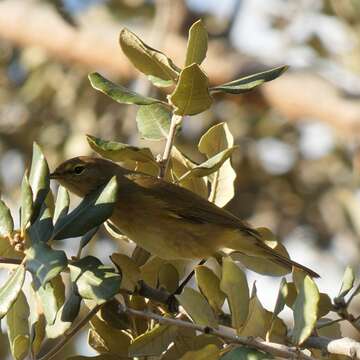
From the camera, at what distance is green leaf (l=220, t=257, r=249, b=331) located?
93.7 inches

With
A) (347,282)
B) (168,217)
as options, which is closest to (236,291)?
(347,282)

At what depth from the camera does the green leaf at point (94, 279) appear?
89.5 inches

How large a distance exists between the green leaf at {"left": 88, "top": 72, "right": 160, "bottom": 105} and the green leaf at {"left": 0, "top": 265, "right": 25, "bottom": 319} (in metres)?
0.56

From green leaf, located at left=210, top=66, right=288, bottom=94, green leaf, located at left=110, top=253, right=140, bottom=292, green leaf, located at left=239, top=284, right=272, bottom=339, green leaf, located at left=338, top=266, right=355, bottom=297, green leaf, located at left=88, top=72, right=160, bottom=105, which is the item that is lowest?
green leaf, located at left=110, top=253, right=140, bottom=292

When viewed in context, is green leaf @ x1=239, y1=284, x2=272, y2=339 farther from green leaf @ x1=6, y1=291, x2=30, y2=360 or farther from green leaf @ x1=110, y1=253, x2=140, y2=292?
green leaf @ x1=6, y1=291, x2=30, y2=360

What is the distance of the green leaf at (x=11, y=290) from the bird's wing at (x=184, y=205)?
78cm

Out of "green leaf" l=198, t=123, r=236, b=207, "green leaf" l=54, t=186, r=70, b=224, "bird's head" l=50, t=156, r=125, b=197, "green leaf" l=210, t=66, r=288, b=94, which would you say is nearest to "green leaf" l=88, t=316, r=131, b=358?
"green leaf" l=54, t=186, r=70, b=224

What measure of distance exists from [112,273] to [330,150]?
5.16m

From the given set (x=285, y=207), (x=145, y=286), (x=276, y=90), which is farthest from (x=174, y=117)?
(x=285, y=207)

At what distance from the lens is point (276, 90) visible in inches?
254

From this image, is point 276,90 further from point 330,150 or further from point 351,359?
point 351,359

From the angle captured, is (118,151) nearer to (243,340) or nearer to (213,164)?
(213,164)

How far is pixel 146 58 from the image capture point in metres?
2.72

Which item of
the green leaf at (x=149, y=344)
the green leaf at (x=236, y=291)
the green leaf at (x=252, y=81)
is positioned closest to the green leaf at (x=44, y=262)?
the green leaf at (x=149, y=344)
